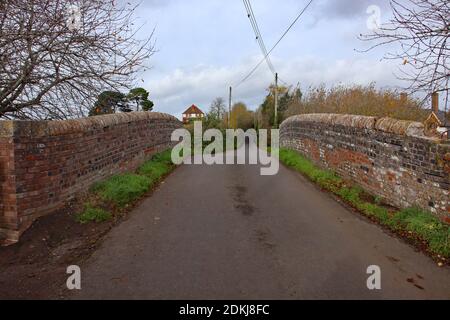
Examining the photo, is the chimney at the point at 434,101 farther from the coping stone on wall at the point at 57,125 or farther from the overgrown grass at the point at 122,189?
the coping stone on wall at the point at 57,125

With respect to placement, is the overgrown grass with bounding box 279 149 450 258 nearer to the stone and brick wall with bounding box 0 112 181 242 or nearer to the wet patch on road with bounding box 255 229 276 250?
the wet patch on road with bounding box 255 229 276 250

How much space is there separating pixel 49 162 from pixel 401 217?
595 cm

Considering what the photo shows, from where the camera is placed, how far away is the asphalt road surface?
3.96m

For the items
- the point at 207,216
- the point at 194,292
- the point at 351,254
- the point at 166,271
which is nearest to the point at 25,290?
the point at 166,271

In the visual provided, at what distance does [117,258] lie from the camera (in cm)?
477

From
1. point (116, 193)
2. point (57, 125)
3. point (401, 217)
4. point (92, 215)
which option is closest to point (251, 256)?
point (92, 215)

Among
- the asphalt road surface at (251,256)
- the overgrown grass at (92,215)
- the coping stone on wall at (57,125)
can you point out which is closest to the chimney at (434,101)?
the asphalt road surface at (251,256)

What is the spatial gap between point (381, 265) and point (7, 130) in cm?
543

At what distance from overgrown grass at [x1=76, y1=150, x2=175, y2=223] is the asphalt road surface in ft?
1.31

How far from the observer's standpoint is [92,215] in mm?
6230

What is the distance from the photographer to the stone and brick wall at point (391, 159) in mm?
5859
